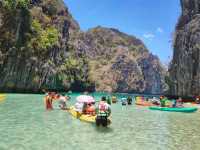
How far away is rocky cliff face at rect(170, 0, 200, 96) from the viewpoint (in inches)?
3415

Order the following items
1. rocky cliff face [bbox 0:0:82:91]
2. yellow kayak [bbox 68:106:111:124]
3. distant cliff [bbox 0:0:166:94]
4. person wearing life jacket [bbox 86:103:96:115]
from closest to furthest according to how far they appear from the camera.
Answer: yellow kayak [bbox 68:106:111:124] < person wearing life jacket [bbox 86:103:96:115] < rocky cliff face [bbox 0:0:82:91] < distant cliff [bbox 0:0:166:94]

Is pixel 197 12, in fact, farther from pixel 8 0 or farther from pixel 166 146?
pixel 166 146

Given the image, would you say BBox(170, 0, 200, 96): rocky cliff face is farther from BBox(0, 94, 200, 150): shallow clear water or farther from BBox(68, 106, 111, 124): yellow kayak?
BBox(0, 94, 200, 150): shallow clear water

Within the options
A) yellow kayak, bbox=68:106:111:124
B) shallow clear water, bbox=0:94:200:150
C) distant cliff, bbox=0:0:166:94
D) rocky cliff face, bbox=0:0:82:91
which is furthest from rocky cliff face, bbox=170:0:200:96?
shallow clear water, bbox=0:94:200:150

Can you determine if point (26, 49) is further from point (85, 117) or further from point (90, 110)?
point (85, 117)

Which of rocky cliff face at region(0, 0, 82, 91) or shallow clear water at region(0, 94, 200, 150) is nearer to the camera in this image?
shallow clear water at region(0, 94, 200, 150)

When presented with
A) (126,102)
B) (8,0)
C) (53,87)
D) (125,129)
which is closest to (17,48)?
(8,0)

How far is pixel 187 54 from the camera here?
9175 cm

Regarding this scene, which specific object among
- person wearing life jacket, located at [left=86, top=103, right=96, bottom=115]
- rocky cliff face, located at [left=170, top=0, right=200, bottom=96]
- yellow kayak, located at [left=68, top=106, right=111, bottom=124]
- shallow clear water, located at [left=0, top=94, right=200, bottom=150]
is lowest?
shallow clear water, located at [left=0, top=94, right=200, bottom=150]

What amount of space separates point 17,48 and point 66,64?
41801 millimetres

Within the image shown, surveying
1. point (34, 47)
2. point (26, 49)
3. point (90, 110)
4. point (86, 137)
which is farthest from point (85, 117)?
point (34, 47)

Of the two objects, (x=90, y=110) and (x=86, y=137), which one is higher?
(x=90, y=110)

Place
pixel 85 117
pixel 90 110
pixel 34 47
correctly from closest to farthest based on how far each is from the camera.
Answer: pixel 85 117 → pixel 90 110 → pixel 34 47

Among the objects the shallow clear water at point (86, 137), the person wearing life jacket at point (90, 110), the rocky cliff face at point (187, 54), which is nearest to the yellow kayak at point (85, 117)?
the person wearing life jacket at point (90, 110)
